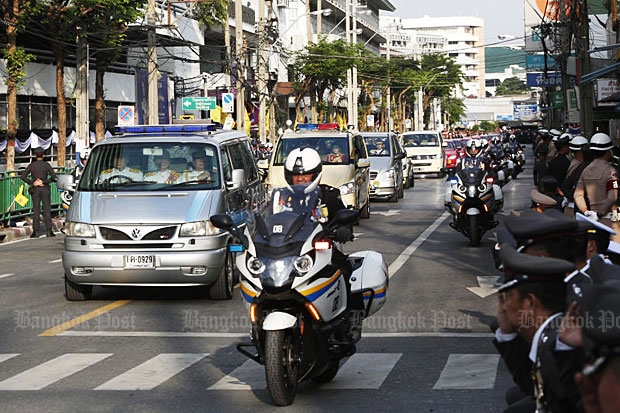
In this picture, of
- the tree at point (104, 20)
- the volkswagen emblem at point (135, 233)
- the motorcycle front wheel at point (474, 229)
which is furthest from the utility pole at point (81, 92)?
the volkswagen emblem at point (135, 233)

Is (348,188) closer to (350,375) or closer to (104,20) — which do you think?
(350,375)

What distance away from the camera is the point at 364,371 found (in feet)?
30.0

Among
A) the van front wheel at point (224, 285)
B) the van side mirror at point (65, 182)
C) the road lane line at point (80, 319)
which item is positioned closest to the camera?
the road lane line at point (80, 319)

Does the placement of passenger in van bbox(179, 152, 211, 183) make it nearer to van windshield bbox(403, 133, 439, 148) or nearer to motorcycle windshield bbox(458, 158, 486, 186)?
motorcycle windshield bbox(458, 158, 486, 186)

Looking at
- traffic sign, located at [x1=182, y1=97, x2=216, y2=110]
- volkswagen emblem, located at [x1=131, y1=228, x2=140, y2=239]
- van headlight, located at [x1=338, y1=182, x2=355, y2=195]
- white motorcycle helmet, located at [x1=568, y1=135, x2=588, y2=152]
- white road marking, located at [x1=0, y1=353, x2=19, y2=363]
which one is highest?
traffic sign, located at [x1=182, y1=97, x2=216, y2=110]

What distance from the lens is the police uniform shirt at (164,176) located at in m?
13.7

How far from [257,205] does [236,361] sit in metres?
6.22

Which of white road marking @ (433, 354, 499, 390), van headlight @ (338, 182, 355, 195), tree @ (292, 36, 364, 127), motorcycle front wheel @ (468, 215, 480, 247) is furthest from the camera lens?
tree @ (292, 36, 364, 127)

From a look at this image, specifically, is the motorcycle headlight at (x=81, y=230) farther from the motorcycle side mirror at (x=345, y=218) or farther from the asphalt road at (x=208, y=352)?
the motorcycle side mirror at (x=345, y=218)

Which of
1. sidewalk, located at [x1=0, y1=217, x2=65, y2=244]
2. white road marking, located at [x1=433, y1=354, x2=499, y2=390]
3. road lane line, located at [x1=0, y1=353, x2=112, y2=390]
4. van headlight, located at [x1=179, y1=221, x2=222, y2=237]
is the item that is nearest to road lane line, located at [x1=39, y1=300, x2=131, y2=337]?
van headlight, located at [x1=179, y1=221, x2=222, y2=237]

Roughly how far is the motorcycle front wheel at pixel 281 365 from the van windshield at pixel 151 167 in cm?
610

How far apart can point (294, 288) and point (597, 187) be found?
A: 6.33m

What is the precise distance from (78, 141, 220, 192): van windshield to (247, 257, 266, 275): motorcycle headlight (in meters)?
5.93

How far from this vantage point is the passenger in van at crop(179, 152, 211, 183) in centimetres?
1377
